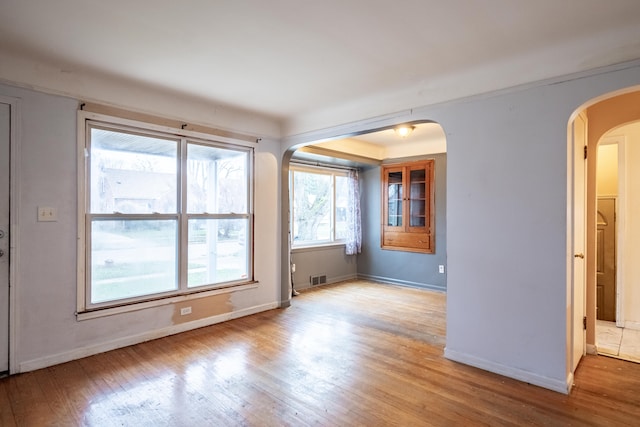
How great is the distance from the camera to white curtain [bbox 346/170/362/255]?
21.6 ft

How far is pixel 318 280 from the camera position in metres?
6.14

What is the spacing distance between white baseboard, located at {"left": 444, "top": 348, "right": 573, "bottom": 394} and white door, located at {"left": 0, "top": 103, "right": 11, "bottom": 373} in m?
3.63

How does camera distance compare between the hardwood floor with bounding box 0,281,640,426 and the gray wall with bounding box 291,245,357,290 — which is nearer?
the hardwood floor with bounding box 0,281,640,426

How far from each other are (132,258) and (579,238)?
13.5 ft

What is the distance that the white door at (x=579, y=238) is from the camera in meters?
2.67

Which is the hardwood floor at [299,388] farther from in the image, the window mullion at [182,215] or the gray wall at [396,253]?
the gray wall at [396,253]

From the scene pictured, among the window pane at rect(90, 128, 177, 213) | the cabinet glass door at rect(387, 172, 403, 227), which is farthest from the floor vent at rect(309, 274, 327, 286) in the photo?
the window pane at rect(90, 128, 177, 213)

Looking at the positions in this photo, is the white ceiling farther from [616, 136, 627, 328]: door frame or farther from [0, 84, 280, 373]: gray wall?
[616, 136, 627, 328]: door frame

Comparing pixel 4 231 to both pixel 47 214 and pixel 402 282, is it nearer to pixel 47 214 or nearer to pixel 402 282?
pixel 47 214

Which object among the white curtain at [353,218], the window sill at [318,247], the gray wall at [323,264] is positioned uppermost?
the white curtain at [353,218]

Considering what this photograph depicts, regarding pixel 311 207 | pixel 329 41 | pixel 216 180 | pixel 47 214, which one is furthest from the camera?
pixel 311 207

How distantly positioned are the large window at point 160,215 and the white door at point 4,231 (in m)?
0.52

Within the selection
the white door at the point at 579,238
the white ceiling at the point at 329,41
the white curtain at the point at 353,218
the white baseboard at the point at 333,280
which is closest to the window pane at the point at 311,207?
the white curtain at the point at 353,218

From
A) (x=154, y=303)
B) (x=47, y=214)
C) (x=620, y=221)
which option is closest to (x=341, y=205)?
(x=154, y=303)
